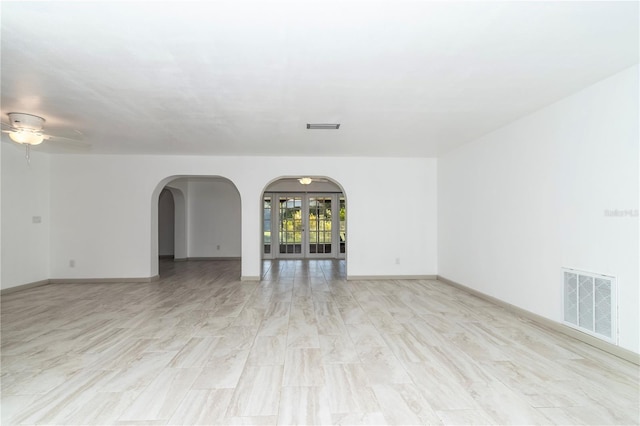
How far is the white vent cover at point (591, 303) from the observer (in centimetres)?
308

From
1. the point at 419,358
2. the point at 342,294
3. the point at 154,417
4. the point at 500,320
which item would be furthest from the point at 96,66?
the point at 500,320

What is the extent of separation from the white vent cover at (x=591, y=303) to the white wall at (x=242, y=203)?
3538 millimetres

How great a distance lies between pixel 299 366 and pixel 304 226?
8302 millimetres

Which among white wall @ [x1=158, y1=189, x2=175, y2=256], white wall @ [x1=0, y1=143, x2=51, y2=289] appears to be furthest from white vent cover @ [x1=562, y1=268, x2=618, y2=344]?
white wall @ [x1=158, y1=189, x2=175, y2=256]

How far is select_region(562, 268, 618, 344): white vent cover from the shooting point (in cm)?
308

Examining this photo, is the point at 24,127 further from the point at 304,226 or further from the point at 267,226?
the point at 304,226

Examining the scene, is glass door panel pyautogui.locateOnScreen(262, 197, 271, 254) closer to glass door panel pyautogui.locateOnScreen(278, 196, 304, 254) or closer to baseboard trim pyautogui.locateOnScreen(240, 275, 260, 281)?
glass door panel pyautogui.locateOnScreen(278, 196, 304, 254)

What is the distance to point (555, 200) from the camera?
12.4ft

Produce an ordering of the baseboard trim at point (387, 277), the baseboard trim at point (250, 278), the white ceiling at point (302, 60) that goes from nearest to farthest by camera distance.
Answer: the white ceiling at point (302, 60) < the baseboard trim at point (250, 278) < the baseboard trim at point (387, 277)

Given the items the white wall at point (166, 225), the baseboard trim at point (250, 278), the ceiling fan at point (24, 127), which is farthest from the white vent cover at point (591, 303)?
the white wall at point (166, 225)

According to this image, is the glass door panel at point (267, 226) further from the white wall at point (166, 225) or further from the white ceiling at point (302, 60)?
the white ceiling at point (302, 60)

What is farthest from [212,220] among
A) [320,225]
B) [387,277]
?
[387,277]

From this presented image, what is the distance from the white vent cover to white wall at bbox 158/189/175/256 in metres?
10.8

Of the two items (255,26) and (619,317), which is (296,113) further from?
(619,317)
